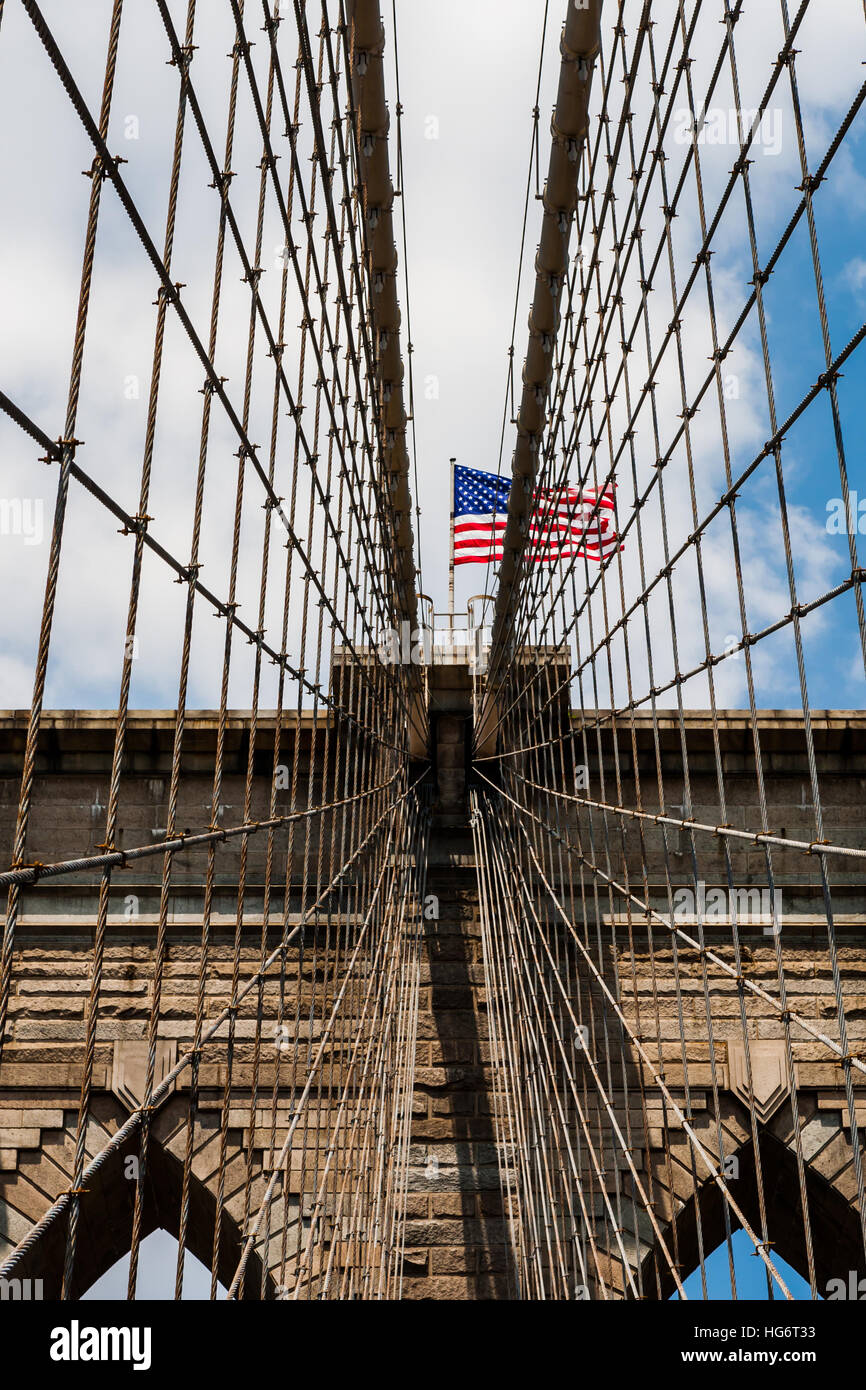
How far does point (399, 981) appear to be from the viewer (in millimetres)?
7035

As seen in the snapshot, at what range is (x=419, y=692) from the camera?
7824mm

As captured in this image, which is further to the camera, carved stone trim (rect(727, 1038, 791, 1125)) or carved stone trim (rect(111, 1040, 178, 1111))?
carved stone trim (rect(111, 1040, 178, 1111))

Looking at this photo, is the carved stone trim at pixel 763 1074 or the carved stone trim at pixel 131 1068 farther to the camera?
the carved stone trim at pixel 131 1068

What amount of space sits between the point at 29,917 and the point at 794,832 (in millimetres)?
5262

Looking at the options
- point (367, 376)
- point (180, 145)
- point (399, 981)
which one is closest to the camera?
point (180, 145)

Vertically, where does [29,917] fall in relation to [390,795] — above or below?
below

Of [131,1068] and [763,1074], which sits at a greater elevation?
[131,1068]

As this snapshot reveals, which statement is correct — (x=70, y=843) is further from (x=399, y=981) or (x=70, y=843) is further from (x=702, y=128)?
(x=702, y=128)

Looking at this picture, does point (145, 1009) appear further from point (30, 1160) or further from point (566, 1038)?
point (566, 1038)
